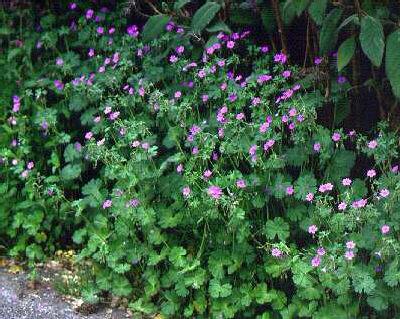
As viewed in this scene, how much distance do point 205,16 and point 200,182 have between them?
2.65 ft

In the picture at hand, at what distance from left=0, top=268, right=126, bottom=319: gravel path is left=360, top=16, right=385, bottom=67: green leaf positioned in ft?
5.49

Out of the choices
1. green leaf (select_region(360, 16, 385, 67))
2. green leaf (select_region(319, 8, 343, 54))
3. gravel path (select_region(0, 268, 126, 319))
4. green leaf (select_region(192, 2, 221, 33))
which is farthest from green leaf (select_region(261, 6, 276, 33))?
gravel path (select_region(0, 268, 126, 319))

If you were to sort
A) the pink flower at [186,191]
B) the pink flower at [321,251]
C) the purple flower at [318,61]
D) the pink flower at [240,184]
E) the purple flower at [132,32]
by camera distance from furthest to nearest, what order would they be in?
the purple flower at [132,32], the purple flower at [318,61], the pink flower at [186,191], the pink flower at [240,184], the pink flower at [321,251]

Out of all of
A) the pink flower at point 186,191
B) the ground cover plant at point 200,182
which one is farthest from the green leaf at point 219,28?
the pink flower at point 186,191

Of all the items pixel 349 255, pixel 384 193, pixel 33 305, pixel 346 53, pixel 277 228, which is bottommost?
pixel 33 305

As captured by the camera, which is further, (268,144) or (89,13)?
(89,13)

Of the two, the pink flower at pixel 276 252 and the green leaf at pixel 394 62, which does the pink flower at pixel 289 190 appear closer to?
the pink flower at pixel 276 252

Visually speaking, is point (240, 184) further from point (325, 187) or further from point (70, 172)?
point (70, 172)

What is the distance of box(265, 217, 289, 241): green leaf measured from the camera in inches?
131

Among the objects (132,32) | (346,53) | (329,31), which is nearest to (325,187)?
(346,53)

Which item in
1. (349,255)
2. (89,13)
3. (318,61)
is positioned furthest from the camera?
(89,13)

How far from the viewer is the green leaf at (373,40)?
→ 3057 millimetres

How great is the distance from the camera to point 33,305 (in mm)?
3861

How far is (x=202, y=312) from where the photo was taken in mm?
3539
